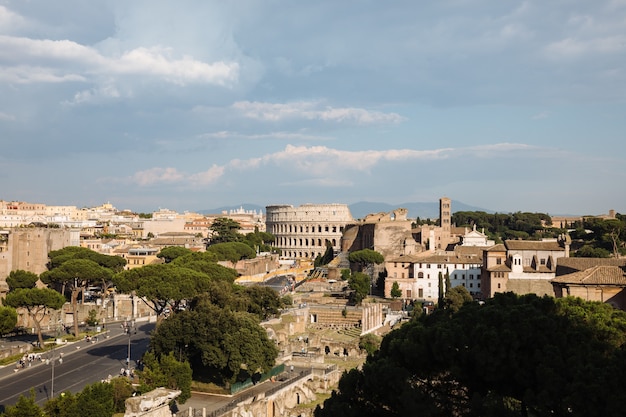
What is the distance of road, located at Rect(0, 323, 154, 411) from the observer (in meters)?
32.8

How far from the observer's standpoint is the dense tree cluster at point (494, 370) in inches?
625

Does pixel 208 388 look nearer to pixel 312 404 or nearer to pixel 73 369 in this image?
pixel 312 404

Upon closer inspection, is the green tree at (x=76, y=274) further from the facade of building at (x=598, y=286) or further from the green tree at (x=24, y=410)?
the facade of building at (x=598, y=286)

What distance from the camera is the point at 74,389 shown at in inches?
1284

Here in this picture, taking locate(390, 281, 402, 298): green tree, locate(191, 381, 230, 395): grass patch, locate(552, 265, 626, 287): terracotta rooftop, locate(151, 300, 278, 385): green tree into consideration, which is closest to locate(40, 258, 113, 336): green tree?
locate(151, 300, 278, 385): green tree

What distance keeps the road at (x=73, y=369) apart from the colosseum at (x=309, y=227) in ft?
288

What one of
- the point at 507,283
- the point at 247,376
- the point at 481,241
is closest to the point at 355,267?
the point at 481,241

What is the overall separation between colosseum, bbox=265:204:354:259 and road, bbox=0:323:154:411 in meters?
87.9

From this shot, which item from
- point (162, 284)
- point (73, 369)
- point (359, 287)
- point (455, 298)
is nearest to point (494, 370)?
point (73, 369)

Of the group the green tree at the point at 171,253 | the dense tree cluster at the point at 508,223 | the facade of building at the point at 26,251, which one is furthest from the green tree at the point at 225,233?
the dense tree cluster at the point at 508,223

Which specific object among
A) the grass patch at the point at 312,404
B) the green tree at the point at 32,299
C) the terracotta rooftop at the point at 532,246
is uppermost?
the terracotta rooftop at the point at 532,246

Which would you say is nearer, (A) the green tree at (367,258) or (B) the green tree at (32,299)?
(B) the green tree at (32,299)

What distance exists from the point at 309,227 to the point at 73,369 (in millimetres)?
101772

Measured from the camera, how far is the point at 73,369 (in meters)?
37.5
